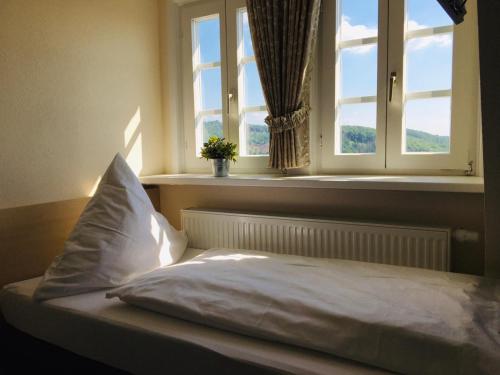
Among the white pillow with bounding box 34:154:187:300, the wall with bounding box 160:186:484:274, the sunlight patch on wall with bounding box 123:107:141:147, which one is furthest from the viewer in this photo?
the sunlight patch on wall with bounding box 123:107:141:147

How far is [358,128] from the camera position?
212cm

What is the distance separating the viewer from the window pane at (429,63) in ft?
6.15

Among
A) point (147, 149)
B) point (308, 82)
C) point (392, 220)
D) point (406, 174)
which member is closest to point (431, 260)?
point (392, 220)

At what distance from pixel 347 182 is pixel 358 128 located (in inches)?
15.7

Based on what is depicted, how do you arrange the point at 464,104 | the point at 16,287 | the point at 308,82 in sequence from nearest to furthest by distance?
the point at 16,287
the point at 464,104
the point at 308,82

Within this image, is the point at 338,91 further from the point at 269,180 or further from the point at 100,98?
the point at 100,98

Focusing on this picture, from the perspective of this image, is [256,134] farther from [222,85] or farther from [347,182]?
[347,182]

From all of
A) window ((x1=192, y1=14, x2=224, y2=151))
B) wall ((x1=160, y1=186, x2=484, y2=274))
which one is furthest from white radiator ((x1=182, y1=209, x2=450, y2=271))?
window ((x1=192, y1=14, x2=224, y2=151))

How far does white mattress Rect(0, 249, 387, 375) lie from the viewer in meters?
1.10

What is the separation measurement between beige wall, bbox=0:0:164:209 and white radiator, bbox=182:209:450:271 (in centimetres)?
65

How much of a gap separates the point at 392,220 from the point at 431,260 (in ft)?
0.88

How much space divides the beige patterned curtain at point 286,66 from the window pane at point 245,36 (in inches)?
7.8

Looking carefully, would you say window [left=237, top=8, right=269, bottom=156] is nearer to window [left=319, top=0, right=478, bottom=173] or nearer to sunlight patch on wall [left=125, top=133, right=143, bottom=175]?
window [left=319, top=0, right=478, bottom=173]

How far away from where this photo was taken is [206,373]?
46.4 inches
